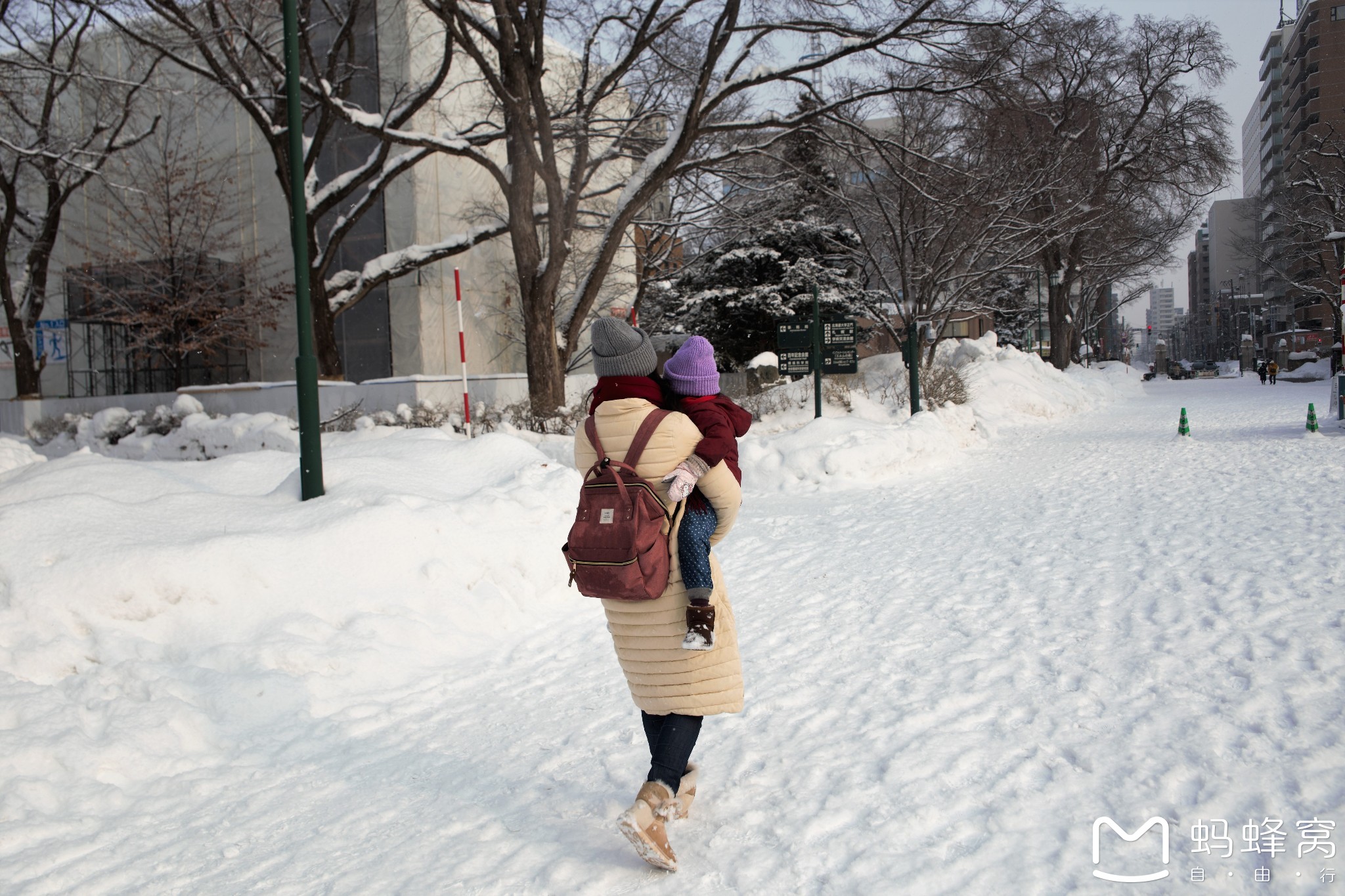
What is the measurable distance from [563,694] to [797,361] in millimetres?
12222

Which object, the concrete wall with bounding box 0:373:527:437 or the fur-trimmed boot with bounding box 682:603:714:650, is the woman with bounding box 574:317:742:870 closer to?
the fur-trimmed boot with bounding box 682:603:714:650

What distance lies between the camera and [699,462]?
2.92m

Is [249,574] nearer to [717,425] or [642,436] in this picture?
[642,436]

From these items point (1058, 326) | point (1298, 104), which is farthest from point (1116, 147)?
point (1298, 104)

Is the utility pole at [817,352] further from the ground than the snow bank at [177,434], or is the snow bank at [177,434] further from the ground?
the utility pole at [817,352]

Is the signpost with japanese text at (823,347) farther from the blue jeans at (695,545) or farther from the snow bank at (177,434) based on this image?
the blue jeans at (695,545)

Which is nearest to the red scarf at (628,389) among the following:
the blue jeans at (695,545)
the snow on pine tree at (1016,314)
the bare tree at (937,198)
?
the blue jeans at (695,545)

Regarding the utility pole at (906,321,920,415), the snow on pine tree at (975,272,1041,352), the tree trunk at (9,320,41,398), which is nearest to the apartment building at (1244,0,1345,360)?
the snow on pine tree at (975,272,1041,352)

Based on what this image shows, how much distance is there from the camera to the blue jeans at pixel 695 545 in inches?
116

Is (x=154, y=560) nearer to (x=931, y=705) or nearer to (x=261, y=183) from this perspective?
(x=931, y=705)

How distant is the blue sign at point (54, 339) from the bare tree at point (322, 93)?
439 inches

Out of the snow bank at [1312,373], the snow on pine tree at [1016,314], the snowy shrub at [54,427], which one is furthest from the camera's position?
the snow on pine tree at [1016,314]

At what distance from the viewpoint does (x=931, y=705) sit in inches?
163

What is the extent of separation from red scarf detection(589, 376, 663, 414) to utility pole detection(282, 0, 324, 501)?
4.07 metres
